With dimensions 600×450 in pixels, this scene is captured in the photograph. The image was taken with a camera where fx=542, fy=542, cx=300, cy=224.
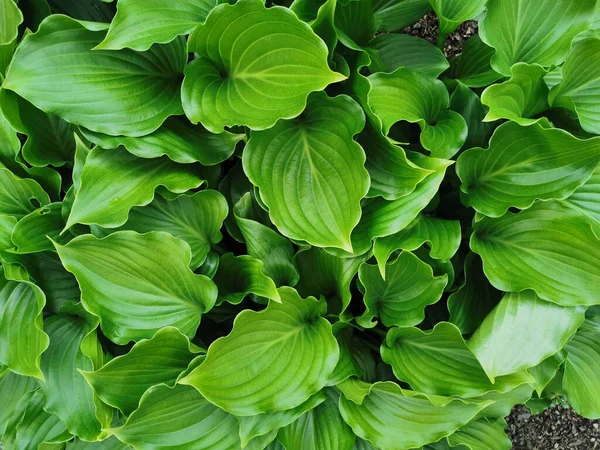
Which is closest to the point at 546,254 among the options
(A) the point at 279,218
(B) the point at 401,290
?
(B) the point at 401,290

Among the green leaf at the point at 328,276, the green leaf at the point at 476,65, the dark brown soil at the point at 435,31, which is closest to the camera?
the green leaf at the point at 328,276

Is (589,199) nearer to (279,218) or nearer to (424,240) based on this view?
(424,240)

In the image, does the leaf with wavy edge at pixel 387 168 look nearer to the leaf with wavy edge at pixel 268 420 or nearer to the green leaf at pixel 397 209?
the green leaf at pixel 397 209

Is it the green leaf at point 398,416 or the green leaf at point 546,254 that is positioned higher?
the green leaf at point 546,254

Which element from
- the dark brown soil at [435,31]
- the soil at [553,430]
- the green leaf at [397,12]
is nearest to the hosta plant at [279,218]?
the green leaf at [397,12]

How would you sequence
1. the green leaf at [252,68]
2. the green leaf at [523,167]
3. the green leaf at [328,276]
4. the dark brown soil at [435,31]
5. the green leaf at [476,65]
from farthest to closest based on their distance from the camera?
1. the dark brown soil at [435,31]
2. the green leaf at [476,65]
3. the green leaf at [328,276]
4. the green leaf at [523,167]
5. the green leaf at [252,68]

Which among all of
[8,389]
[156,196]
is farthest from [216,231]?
[8,389]
